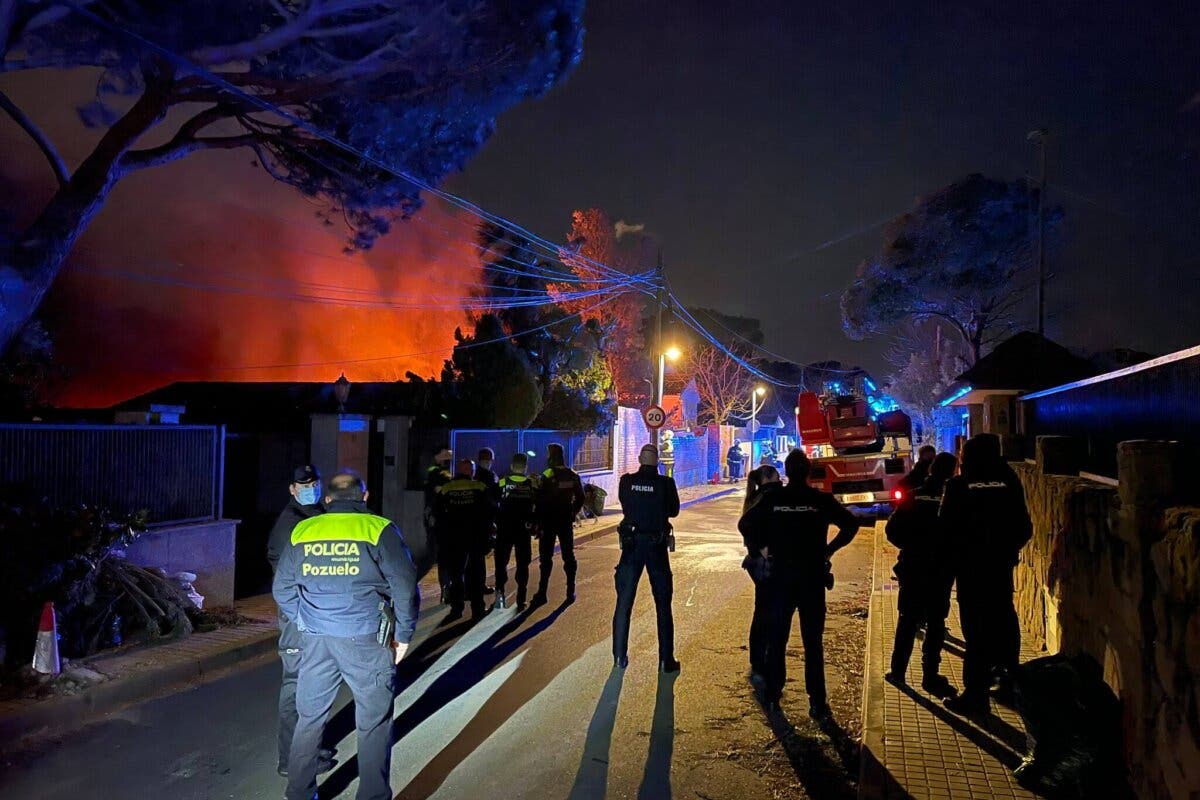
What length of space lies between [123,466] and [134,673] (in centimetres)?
298

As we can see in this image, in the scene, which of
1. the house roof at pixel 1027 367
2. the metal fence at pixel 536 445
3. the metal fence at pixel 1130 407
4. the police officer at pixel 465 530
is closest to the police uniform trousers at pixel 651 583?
the police officer at pixel 465 530

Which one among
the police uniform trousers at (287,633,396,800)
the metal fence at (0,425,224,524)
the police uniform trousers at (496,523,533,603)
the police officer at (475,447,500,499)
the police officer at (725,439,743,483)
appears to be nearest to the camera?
the police uniform trousers at (287,633,396,800)

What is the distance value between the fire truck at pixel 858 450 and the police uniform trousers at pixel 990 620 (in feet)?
Answer: 37.7

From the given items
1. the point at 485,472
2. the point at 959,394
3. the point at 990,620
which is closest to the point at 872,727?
the point at 990,620

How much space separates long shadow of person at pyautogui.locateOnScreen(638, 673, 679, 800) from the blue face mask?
2.80 meters

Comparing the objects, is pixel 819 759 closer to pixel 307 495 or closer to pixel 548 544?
pixel 307 495

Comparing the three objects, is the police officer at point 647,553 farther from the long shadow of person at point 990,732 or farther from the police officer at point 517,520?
the police officer at point 517,520

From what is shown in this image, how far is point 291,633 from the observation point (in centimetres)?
445

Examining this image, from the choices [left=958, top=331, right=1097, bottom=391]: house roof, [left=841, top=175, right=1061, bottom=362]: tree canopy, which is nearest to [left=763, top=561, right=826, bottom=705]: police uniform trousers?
[left=958, top=331, right=1097, bottom=391]: house roof

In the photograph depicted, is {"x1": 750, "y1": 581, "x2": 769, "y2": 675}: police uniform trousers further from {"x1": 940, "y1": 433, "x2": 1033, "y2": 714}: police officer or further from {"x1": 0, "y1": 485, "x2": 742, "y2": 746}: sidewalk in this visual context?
{"x1": 0, "y1": 485, "x2": 742, "y2": 746}: sidewalk

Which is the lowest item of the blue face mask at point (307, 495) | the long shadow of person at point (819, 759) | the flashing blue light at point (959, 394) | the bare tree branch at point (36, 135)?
the long shadow of person at point (819, 759)

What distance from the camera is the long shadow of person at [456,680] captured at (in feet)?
15.9

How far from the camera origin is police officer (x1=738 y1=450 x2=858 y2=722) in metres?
5.83

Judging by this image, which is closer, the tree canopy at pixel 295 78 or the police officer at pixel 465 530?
the police officer at pixel 465 530
